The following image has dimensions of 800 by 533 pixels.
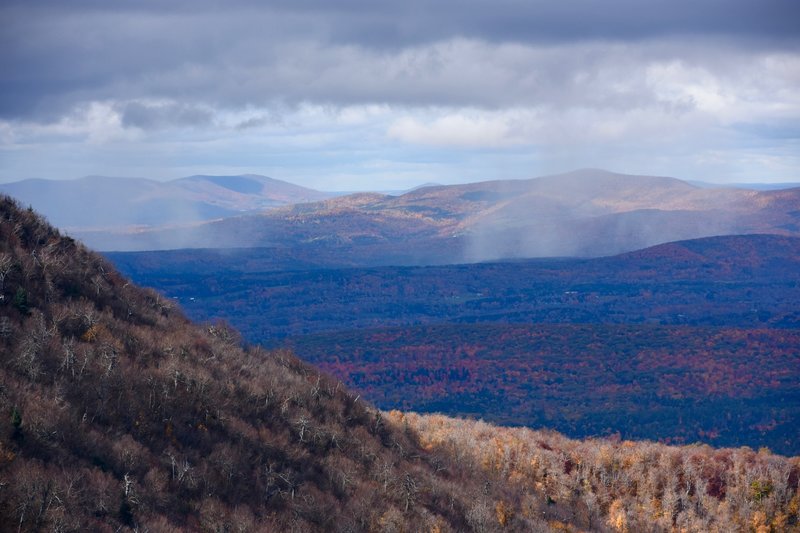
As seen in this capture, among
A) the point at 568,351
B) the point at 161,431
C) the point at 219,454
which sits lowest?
the point at 568,351

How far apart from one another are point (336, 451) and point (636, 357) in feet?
278

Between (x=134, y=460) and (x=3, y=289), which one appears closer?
(x=134, y=460)

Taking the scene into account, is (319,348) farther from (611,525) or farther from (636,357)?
(611,525)

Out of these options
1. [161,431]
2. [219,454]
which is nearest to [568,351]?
[219,454]

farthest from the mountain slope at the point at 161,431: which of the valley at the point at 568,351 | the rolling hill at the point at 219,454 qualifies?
the valley at the point at 568,351

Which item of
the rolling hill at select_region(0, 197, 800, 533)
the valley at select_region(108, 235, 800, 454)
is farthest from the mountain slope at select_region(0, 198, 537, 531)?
the valley at select_region(108, 235, 800, 454)

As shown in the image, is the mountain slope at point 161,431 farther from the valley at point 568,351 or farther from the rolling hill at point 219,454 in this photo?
the valley at point 568,351

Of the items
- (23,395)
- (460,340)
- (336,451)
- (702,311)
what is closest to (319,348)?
(460,340)

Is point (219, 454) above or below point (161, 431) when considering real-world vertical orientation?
below

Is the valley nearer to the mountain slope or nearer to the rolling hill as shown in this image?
the rolling hill

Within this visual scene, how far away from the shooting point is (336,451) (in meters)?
31.8

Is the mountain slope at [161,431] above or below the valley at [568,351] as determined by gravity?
above

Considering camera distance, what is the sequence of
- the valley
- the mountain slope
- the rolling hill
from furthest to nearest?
the valley
the rolling hill
the mountain slope

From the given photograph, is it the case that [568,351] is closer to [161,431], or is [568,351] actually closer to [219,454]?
[219,454]
